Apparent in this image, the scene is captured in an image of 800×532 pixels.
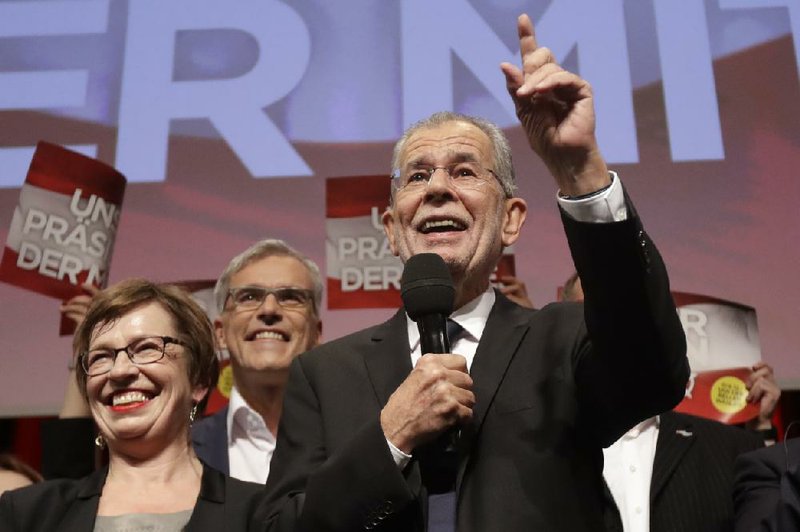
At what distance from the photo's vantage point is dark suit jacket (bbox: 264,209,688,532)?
1.34 meters

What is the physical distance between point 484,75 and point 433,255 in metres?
2.20

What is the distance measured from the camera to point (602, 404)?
4.65 feet

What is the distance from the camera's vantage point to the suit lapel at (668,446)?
92.4 inches

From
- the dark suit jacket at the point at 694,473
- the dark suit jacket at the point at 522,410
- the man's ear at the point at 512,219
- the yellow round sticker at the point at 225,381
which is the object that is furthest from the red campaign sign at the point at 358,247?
the dark suit jacket at the point at 522,410

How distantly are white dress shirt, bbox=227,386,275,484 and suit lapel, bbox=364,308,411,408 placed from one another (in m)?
1.14

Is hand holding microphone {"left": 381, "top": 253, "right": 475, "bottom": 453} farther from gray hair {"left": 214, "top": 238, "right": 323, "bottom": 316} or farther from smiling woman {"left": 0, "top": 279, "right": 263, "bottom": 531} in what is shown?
gray hair {"left": 214, "top": 238, "right": 323, "bottom": 316}

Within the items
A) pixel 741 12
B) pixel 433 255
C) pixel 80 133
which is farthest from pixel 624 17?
pixel 433 255

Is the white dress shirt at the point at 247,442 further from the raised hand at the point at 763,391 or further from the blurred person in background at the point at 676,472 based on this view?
the raised hand at the point at 763,391

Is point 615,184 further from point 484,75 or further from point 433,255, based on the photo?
point 484,75

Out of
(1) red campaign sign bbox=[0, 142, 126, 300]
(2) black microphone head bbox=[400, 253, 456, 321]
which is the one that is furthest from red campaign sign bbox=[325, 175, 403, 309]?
(2) black microphone head bbox=[400, 253, 456, 321]

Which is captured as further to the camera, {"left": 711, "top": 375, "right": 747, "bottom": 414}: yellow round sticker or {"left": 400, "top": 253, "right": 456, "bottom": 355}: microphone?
{"left": 711, "top": 375, "right": 747, "bottom": 414}: yellow round sticker

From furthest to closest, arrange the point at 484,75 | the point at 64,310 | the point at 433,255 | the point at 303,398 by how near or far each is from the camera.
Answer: the point at 484,75 < the point at 64,310 < the point at 303,398 < the point at 433,255

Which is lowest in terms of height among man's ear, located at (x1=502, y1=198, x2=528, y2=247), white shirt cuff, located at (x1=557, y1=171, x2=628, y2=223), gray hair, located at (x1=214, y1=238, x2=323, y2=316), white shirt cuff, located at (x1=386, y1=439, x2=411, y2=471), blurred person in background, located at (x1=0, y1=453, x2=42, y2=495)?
white shirt cuff, located at (x1=386, y1=439, x2=411, y2=471)

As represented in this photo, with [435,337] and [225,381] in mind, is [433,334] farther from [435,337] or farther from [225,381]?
[225,381]
